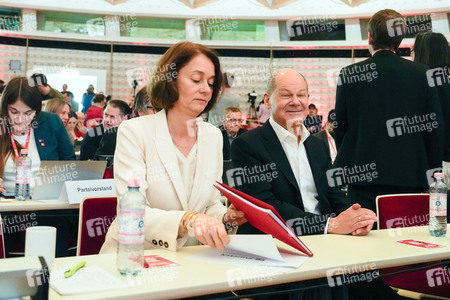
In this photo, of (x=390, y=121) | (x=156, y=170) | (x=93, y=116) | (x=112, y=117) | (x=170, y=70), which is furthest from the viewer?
(x=93, y=116)

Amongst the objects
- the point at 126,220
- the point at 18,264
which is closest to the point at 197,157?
the point at 126,220

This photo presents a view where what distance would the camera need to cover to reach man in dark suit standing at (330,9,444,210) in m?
2.83

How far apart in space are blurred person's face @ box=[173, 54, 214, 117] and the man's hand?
0.82m

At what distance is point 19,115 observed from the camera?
11.1 ft

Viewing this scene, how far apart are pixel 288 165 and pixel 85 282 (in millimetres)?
1379

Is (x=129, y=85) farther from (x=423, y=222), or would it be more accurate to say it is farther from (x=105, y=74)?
Answer: (x=423, y=222)

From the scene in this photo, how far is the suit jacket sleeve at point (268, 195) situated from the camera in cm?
229

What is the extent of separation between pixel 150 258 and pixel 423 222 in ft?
5.61

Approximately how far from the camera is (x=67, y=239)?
3305 mm

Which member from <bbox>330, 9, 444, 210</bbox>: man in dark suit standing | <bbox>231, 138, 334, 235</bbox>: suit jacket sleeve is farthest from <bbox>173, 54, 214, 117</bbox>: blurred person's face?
<bbox>330, 9, 444, 210</bbox>: man in dark suit standing

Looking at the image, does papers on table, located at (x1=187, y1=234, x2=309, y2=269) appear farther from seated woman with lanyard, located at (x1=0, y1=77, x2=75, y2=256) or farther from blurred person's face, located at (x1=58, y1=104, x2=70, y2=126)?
blurred person's face, located at (x1=58, y1=104, x2=70, y2=126)

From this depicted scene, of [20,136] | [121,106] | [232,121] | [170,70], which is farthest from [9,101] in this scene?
[232,121]

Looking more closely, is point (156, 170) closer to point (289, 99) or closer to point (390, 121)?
point (289, 99)

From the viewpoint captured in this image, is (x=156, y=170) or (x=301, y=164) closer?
(x=156, y=170)
